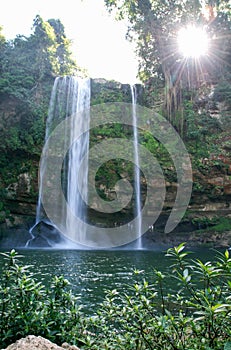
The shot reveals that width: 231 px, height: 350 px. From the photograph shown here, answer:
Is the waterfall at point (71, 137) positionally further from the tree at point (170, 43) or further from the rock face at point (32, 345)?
the rock face at point (32, 345)

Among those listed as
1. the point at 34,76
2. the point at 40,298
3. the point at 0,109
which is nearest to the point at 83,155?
the point at 0,109

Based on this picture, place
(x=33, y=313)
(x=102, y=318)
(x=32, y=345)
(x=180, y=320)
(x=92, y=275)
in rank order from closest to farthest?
(x=32, y=345), (x=180, y=320), (x=33, y=313), (x=102, y=318), (x=92, y=275)

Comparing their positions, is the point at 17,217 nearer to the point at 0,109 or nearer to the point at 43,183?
the point at 43,183

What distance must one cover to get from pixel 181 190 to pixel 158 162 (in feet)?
7.14

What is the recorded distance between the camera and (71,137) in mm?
19531

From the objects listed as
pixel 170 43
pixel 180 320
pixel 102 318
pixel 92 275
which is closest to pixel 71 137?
pixel 170 43

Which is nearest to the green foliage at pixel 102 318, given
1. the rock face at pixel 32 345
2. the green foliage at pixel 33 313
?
the green foliage at pixel 33 313

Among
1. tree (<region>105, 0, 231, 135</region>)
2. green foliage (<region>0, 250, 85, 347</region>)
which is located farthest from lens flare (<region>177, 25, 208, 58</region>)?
green foliage (<region>0, 250, 85, 347</region>)

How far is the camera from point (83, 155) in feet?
62.4

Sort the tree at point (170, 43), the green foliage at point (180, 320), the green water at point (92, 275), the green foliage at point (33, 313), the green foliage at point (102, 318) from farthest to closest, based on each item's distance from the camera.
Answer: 1. the tree at point (170, 43)
2. the green water at point (92, 275)
3. the green foliage at point (33, 313)
4. the green foliage at point (102, 318)
5. the green foliage at point (180, 320)

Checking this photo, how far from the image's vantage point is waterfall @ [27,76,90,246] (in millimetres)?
18406

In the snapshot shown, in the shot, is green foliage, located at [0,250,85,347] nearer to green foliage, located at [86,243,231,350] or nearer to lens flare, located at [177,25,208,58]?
green foliage, located at [86,243,231,350]

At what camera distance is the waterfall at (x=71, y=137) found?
18406 mm

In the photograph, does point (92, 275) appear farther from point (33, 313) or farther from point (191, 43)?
point (191, 43)
